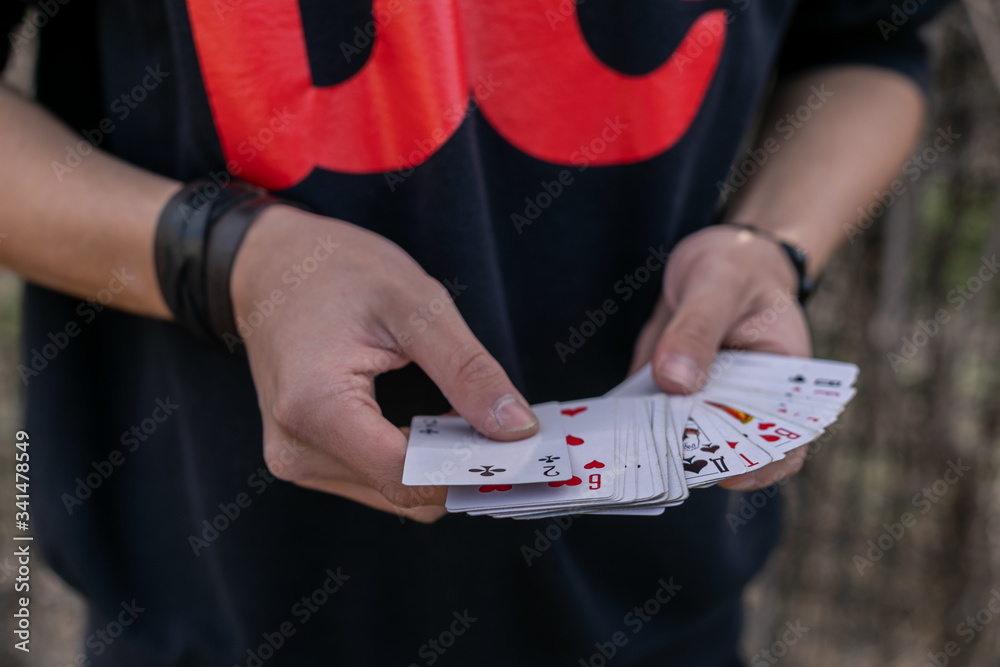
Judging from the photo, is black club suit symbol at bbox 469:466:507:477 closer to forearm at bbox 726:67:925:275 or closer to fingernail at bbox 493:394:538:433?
fingernail at bbox 493:394:538:433

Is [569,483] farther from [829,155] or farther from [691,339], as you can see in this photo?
[829,155]

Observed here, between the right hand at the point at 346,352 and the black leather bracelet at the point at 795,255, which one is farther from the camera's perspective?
the black leather bracelet at the point at 795,255

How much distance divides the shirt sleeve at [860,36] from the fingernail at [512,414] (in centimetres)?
100

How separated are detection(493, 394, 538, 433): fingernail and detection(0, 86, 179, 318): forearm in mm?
429

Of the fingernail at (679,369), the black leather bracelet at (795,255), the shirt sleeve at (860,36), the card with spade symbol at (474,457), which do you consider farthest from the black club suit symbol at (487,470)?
the shirt sleeve at (860,36)

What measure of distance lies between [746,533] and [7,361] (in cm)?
266

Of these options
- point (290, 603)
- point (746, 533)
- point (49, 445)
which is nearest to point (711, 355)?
point (746, 533)

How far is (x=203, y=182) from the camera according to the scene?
0.84 meters

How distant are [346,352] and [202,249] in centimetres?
22

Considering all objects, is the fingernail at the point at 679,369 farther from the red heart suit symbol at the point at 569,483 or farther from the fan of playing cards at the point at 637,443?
the red heart suit symbol at the point at 569,483

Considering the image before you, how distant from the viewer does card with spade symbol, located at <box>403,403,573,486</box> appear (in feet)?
2.38

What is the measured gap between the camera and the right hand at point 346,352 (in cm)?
73

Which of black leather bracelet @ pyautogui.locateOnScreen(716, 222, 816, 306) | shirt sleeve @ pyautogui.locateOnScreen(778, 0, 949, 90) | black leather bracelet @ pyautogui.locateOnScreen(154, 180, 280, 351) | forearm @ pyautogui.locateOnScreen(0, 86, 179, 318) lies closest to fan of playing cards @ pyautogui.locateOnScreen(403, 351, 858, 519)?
black leather bracelet @ pyautogui.locateOnScreen(716, 222, 816, 306)

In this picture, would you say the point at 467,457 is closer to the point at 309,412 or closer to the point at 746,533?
the point at 309,412
